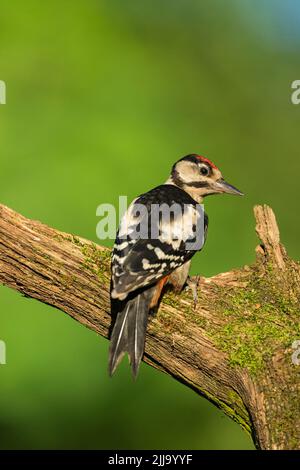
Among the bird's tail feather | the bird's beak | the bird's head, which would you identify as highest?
the bird's head

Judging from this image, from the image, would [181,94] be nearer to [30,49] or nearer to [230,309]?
[30,49]

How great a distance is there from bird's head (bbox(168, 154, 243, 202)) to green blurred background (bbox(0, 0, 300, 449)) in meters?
0.68

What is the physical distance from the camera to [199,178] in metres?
4.46

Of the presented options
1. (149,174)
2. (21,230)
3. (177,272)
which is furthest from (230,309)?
(149,174)

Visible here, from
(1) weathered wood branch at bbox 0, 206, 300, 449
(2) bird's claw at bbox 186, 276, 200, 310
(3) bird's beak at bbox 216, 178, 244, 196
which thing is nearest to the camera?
(1) weathered wood branch at bbox 0, 206, 300, 449

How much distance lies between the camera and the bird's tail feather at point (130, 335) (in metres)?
3.56

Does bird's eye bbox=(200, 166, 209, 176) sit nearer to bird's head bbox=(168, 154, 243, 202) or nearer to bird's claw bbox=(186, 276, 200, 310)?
bird's head bbox=(168, 154, 243, 202)

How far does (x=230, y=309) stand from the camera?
3.70 meters

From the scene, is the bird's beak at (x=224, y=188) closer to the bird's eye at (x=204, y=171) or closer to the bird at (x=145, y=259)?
the bird's eye at (x=204, y=171)

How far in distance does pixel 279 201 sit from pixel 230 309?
325 cm

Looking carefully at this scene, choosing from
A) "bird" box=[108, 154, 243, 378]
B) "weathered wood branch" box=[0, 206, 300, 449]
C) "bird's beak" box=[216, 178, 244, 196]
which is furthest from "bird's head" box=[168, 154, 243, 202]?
"weathered wood branch" box=[0, 206, 300, 449]

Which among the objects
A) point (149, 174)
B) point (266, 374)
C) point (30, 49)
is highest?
point (30, 49)

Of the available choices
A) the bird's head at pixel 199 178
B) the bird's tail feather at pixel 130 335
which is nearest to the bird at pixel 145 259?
the bird's tail feather at pixel 130 335

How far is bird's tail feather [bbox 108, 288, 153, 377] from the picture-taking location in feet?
11.7
